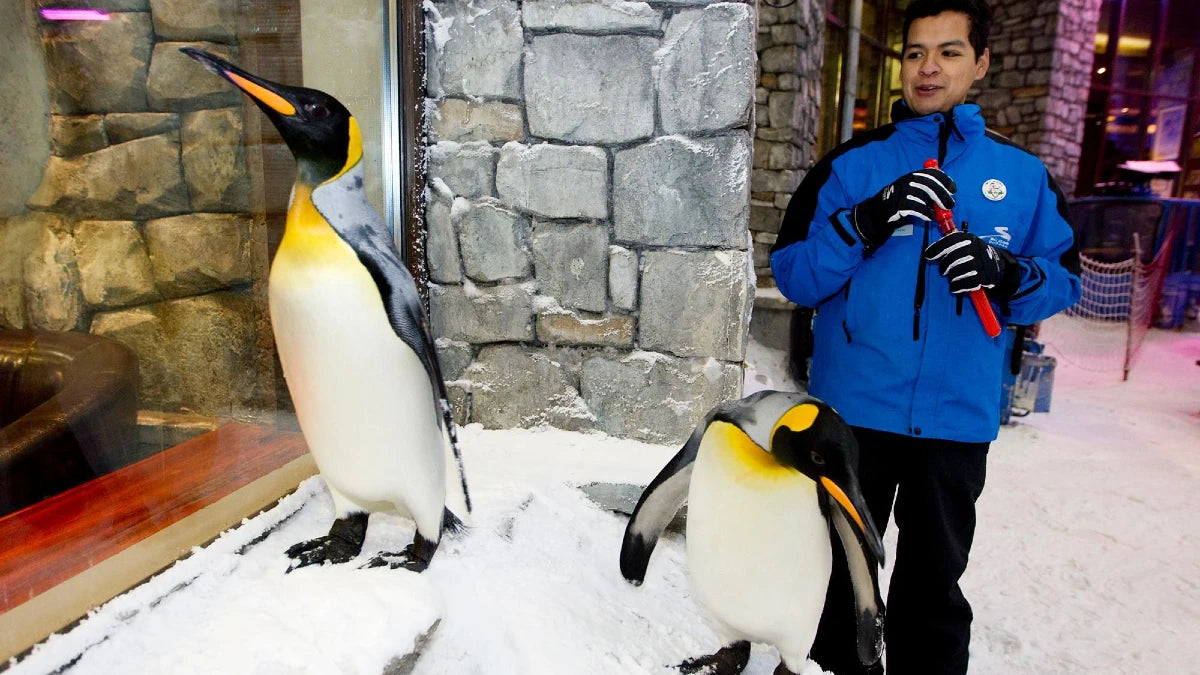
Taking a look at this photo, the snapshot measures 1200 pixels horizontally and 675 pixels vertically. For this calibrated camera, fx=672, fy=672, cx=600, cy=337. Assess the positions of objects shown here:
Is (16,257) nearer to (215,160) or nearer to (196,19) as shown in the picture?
(215,160)

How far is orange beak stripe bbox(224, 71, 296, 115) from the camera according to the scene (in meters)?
0.74

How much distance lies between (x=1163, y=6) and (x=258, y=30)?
11.6 m

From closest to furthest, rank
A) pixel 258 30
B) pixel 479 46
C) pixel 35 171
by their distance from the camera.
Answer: pixel 35 171
pixel 258 30
pixel 479 46

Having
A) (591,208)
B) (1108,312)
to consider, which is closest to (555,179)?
(591,208)

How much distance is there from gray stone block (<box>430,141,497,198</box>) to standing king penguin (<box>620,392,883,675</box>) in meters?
1.00

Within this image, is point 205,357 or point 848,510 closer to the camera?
point 848,510

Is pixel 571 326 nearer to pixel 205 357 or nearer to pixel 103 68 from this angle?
pixel 205 357

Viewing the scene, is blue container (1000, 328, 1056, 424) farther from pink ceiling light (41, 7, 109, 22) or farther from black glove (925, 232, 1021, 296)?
pink ceiling light (41, 7, 109, 22)

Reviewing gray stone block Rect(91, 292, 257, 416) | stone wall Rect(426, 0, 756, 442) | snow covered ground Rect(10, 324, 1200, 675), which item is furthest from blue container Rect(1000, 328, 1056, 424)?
gray stone block Rect(91, 292, 257, 416)

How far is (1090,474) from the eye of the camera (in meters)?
3.51

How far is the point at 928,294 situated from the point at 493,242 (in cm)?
104

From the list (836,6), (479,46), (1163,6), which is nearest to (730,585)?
(479,46)

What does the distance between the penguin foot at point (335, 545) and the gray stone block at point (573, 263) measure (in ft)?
2.84

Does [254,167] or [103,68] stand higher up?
[103,68]
